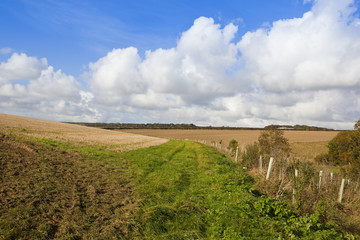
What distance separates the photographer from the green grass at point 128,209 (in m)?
6.63

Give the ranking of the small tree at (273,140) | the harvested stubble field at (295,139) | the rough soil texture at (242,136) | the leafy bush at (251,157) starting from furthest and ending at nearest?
the rough soil texture at (242,136), the harvested stubble field at (295,139), the small tree at (273,140), the leafy bush at (251,157)

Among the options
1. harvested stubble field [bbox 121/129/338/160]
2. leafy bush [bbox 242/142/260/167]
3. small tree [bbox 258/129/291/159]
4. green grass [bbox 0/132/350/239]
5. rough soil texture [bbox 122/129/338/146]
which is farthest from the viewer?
rough soil texture [bbox 122/129/338/146]

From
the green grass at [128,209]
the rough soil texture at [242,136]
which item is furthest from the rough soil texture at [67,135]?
the rough soil texture at [242,136]

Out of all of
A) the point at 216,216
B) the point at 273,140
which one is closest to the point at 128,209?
the point at 216,216

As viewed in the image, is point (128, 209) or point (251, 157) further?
point (251, 157)

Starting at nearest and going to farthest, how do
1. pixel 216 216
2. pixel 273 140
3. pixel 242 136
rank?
pixel 216 216 → pixel 273 140 → pixel 242 136

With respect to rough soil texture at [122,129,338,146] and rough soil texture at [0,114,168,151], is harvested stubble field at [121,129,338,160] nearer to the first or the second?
rough soil texture at [122,129,338,146]

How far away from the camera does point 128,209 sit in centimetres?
847

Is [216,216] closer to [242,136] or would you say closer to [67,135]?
[67,135]

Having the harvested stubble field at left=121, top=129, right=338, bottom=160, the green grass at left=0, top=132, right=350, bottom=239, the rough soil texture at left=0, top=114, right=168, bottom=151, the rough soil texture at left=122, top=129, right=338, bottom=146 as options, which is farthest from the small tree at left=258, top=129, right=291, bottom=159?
the rough soil texture at left=122, top=129, right=338, bottom=146

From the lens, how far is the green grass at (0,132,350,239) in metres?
6.63

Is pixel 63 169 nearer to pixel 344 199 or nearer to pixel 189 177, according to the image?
pixel 189 177

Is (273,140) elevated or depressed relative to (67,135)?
elevated

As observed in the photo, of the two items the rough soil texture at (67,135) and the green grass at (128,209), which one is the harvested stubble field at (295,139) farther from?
the green grass at (128,209)
